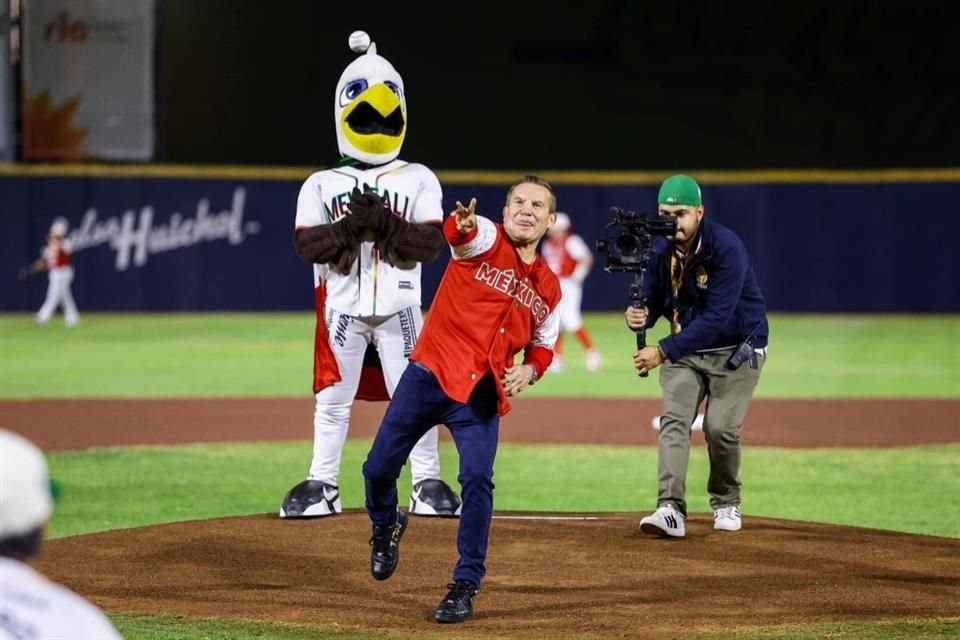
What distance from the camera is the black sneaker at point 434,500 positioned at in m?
8.59

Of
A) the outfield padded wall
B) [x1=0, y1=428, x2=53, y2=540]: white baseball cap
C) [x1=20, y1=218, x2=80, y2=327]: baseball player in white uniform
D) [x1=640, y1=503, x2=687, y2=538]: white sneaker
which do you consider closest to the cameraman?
[x1=640, y1=503, x2=687, y2=538]: white sneaker

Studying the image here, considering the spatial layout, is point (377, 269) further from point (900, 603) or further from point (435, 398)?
point (900, 603)

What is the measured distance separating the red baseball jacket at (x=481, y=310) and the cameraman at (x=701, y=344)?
150cm

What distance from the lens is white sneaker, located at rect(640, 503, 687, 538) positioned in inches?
313

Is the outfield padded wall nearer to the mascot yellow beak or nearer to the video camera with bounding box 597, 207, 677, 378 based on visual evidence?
the mascot yellow beak

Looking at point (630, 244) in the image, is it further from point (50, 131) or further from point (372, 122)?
point (50, 131)

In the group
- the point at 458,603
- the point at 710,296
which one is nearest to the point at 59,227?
the point at 710,296

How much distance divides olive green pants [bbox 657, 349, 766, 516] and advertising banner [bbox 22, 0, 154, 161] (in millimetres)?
22684

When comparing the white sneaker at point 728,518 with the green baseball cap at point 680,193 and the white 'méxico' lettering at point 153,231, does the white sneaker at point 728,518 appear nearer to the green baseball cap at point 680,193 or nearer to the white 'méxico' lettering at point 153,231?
the green baseball cap at point 680,193

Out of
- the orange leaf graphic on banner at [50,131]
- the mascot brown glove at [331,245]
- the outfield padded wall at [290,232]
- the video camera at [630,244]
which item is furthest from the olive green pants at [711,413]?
the orange leaf graphic on banner at [50,131]

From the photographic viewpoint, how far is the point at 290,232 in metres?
30.4

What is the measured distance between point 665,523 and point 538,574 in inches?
42.5

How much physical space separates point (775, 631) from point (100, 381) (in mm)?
12956

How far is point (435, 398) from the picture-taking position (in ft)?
20.7
